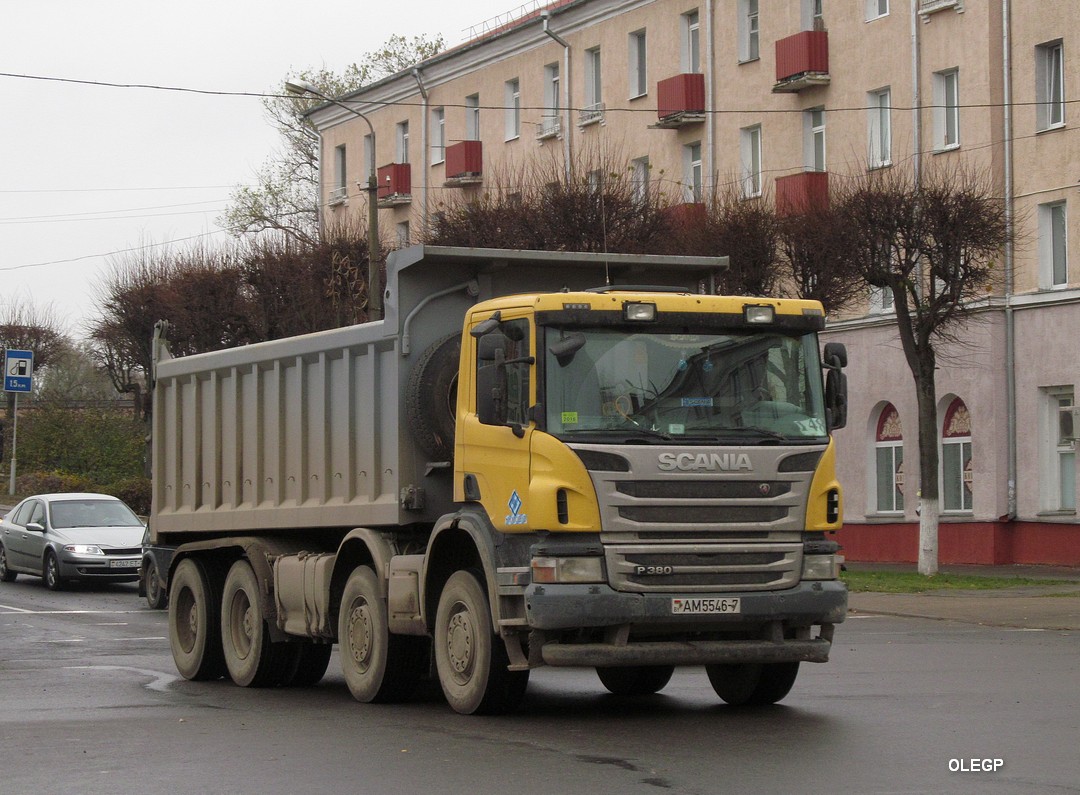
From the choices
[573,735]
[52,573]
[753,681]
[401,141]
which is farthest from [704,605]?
[401,141]

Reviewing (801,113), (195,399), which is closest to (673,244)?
(801,113)

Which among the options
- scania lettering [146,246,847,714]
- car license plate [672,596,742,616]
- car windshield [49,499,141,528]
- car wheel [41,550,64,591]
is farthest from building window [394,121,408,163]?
car license plate [672,596,742,616]

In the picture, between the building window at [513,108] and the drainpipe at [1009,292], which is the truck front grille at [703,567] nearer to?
the drainpipe at [1009,292]

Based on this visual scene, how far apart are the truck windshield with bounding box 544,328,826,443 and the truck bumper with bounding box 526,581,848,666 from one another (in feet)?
3.16

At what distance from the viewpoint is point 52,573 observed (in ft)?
96.8

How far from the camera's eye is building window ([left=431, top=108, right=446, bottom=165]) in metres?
54.2

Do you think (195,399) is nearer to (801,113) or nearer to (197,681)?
(197,681)

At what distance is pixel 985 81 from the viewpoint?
34500 millimetres

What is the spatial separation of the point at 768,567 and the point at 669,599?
715mm

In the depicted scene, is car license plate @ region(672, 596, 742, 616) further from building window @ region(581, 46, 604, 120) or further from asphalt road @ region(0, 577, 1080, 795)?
building window @ region(581, 46, 604, 120)

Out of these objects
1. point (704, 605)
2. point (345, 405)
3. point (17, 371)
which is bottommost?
point (704, 605)

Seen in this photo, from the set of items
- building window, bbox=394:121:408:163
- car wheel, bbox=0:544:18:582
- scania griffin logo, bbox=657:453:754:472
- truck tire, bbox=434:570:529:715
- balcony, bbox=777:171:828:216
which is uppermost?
building window, bbox=394:121:408:163

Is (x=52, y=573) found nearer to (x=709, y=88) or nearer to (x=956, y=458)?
(x=956, y=458)

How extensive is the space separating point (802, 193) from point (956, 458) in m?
6.13
